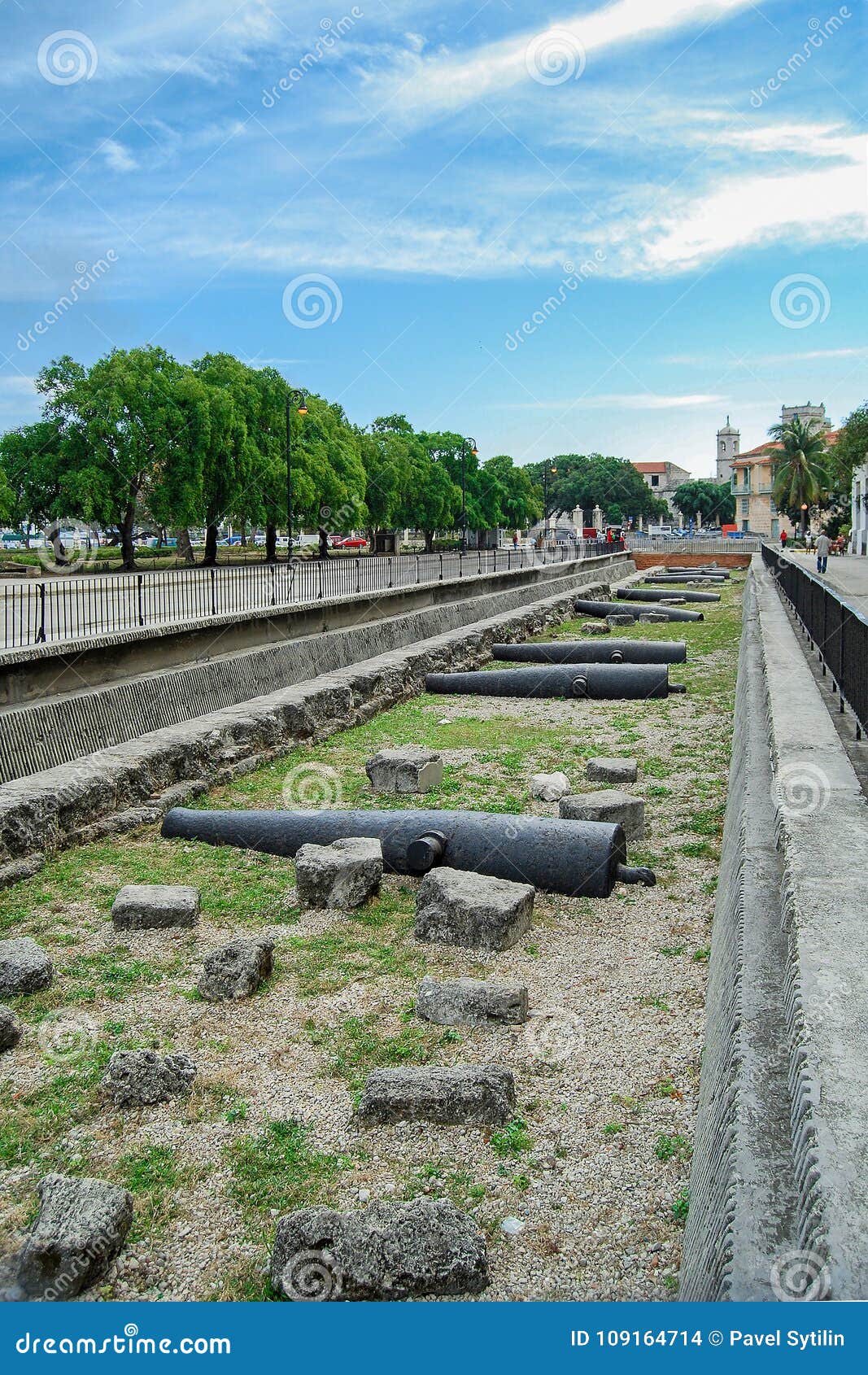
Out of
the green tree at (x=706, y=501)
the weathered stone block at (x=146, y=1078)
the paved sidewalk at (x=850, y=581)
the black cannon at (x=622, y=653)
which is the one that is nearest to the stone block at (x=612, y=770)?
the paved sidewalk at (x=850, y=581)

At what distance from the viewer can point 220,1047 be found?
4129mm

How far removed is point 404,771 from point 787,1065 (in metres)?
5.74

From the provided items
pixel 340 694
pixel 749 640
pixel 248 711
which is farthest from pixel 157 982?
pixel 749 640

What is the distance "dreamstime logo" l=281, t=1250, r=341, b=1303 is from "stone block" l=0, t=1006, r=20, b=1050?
1.83 metres

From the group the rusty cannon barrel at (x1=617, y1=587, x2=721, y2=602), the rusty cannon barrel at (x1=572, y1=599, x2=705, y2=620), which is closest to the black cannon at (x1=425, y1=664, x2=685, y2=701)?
the rusty cannon barrel at (x1=572, y1=599, x2=705, y2=620)

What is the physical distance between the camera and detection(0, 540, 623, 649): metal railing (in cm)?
1295

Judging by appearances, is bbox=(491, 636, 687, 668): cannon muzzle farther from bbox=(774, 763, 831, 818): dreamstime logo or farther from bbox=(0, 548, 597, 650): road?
bbox=(774, 763, 831, 818): dreamstime logo

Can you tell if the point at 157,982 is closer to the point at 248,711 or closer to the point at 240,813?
the point at 240,813

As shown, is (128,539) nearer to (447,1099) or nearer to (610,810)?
(610,810)

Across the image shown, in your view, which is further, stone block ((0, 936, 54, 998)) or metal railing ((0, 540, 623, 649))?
metal railing ((0, 540, 623, 649))

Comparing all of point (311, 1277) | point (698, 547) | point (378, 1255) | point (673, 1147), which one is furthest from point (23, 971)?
point (698, 547)

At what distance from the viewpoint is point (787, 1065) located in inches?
101

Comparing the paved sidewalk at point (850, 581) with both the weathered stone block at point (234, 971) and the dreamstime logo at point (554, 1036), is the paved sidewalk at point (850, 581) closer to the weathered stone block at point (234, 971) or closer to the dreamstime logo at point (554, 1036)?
the dreamstime logo at point (554, 1036)

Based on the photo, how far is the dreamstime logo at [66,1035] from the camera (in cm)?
411
